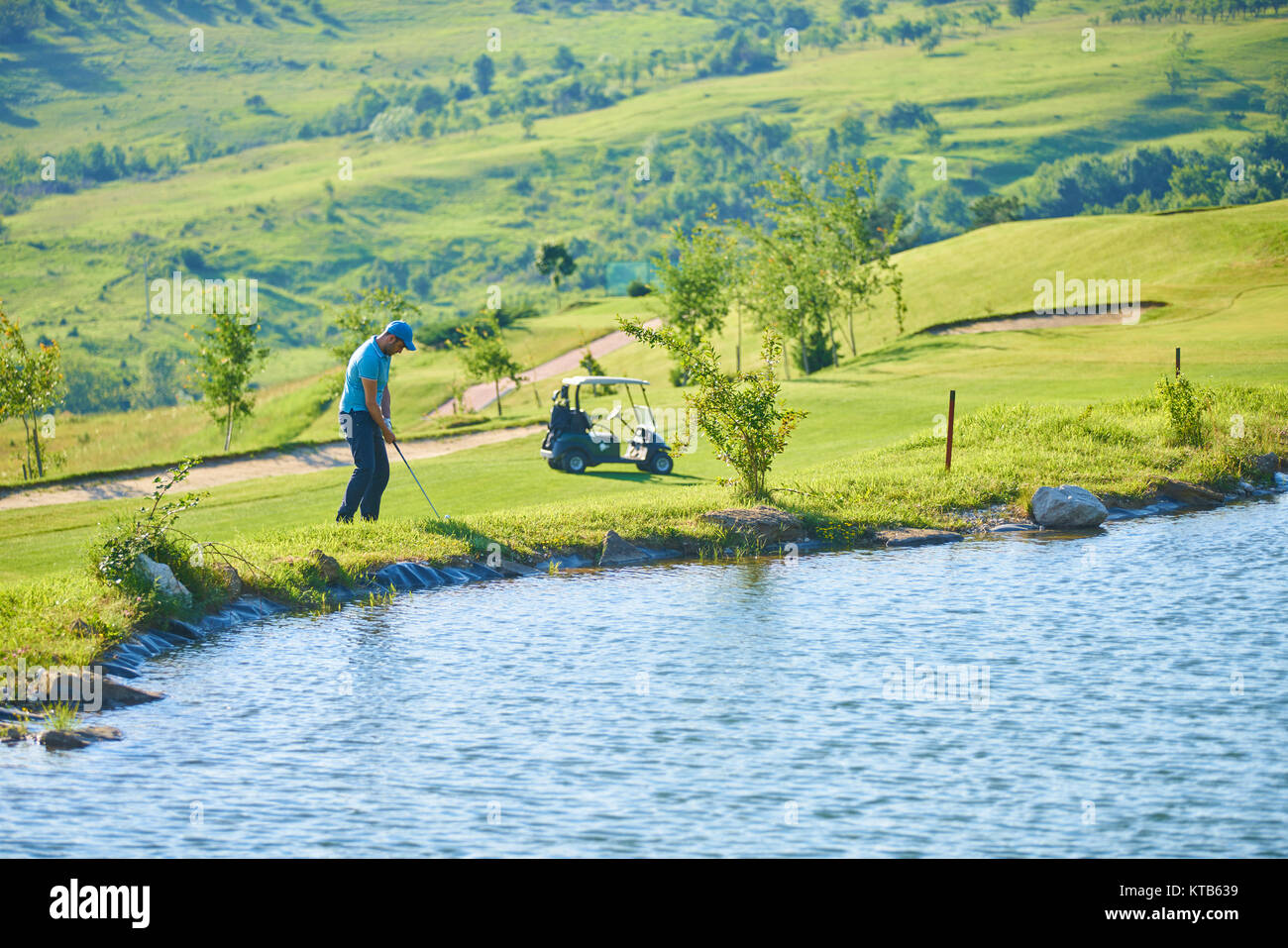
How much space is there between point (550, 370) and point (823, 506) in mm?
54715

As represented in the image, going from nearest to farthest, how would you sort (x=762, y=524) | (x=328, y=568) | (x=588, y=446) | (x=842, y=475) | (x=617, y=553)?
(x=328, y=568)
(x=617, y=553)
(x=762, y=524)
(x=842, y=475)
(x=588, y=446)

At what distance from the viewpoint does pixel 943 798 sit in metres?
10.4

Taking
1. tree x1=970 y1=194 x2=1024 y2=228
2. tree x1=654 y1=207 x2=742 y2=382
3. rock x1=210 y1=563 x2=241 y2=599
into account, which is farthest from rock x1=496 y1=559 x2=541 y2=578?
tree x1=970 y1=194 x2=1024 y2=228

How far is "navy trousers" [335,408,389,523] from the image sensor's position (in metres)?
18.5

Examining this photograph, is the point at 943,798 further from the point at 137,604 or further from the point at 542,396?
the point at 542,396

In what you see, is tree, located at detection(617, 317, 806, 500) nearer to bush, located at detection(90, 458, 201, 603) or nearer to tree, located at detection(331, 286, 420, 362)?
bush, located at detection(90, 458, 201, 603)

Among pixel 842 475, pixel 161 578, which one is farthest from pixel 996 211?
Answer: pixel 161 578

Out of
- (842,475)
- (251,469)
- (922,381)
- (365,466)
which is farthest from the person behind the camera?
(922,381)

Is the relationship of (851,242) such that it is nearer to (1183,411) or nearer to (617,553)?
(1183,411)

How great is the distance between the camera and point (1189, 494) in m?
24.5

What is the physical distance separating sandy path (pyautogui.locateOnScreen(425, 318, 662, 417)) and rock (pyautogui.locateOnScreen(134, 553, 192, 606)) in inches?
1757

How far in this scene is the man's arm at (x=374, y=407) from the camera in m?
18.0
